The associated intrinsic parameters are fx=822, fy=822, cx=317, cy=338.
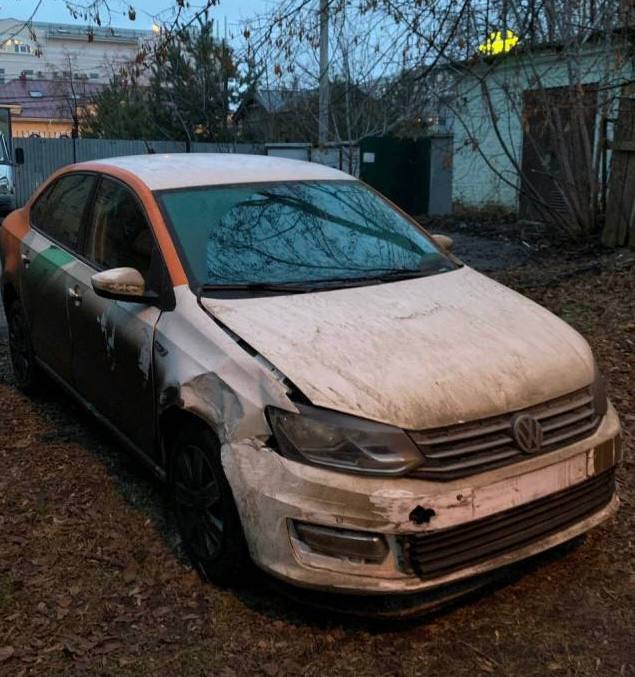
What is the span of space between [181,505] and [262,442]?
0.71 meters

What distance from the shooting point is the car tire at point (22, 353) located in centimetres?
543

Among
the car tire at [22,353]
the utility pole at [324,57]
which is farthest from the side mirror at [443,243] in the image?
the utility pole at [324,57]

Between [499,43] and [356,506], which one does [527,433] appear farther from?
[499,43]

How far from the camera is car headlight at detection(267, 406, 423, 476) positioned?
2.75 m

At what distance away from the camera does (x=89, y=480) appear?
4.27m

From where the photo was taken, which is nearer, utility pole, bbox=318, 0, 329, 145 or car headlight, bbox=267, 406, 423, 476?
car headlight, bbox=267, 406, 423, 476

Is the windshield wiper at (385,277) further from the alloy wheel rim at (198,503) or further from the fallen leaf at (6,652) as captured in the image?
the fallen leaf at (6,652)

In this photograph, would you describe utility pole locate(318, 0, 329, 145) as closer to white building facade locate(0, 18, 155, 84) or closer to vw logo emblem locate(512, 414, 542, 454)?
white building facade locate(0, 18, 155, 84)

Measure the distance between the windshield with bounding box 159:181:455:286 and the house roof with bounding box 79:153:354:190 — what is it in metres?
0.07

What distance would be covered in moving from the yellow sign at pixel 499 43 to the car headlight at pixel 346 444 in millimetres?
6134

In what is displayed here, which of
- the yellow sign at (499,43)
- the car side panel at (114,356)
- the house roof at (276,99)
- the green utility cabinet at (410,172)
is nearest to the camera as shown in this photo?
the car side panel at (114,356)

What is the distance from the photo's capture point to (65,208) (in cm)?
495

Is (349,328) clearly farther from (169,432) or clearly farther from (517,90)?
(517,90)

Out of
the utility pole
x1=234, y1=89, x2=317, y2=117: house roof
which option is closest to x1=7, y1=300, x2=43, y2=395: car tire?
the utility pole
